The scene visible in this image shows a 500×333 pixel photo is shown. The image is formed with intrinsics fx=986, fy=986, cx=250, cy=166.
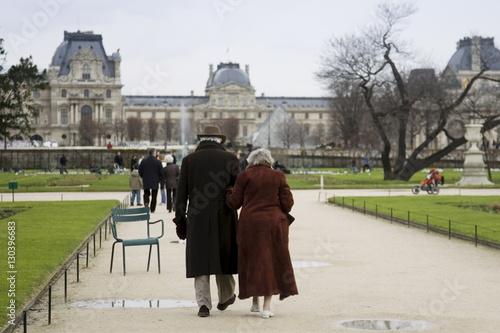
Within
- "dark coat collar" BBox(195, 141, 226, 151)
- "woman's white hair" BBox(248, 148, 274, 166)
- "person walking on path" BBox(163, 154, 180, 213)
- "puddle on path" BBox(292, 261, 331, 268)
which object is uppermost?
"dark coat collar" BBox(195, 141, 226, 151)

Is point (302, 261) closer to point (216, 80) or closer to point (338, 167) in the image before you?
point (338, 167)

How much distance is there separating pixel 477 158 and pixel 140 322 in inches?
1266

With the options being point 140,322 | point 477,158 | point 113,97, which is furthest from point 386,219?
point 113,97

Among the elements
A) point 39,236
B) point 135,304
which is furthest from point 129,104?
point 135,304

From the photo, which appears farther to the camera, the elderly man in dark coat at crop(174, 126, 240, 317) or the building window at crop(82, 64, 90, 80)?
the building window at crop(82, 64, 90, 80)

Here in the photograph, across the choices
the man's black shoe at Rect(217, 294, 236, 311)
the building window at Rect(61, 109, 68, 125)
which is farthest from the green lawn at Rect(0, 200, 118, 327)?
the building window at Rect(61, 109, 68, 125)

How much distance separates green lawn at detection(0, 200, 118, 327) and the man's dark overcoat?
1820 millimetres

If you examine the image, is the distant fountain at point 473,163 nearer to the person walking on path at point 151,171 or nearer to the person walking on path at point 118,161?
the person walking on path at point 118,161

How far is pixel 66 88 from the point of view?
438 ft

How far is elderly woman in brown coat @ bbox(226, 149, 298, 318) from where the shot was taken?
354 inches

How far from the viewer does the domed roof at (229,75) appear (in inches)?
6240

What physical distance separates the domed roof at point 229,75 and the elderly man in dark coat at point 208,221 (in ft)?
485

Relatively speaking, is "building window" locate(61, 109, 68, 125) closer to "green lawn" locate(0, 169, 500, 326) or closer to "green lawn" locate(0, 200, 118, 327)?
"green lawn" locate(0, 169, 500, 326)

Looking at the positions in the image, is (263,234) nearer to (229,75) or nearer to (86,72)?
(86,72)
